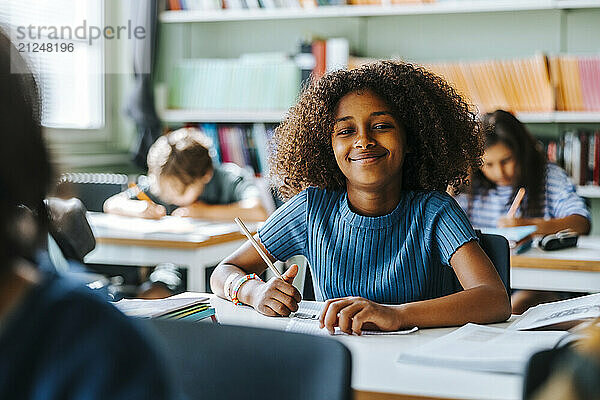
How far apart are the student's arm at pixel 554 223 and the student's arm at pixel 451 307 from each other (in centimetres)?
131

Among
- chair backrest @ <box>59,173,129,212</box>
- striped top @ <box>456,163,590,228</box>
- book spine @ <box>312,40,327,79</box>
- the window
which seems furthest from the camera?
book spine @ <box>312,40,327,79</box>

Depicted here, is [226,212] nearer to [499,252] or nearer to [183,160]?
[183,160]

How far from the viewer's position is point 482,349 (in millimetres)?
1202

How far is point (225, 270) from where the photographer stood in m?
1.71

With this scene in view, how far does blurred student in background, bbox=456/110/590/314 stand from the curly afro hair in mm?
1144

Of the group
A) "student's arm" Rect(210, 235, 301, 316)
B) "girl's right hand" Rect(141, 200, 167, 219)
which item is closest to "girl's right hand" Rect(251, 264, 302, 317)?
"student's arm" Rect(210, 235, 301, 316)

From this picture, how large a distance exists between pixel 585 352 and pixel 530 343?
61 centimetres

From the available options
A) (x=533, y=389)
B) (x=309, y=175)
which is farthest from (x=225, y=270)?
(x=533, y=389)

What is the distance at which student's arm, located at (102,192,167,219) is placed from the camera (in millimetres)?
3266

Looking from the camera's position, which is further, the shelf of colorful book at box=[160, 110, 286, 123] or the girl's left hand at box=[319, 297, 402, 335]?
the shelf of colorful book at box=[160, 110, 286, 123]

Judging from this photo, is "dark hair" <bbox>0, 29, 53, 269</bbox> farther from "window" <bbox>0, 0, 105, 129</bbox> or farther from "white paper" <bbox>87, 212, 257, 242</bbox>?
"window" <bbox>0, 0, 105, 129</bbox>

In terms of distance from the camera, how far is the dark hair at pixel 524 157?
301cm

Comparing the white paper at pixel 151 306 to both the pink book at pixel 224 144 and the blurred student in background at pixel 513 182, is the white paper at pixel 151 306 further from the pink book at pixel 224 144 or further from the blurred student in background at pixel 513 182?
the pink book at pixel 224 144

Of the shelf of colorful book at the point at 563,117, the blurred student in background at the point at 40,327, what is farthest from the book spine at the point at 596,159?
the blurred student in background at the point at 40,327
